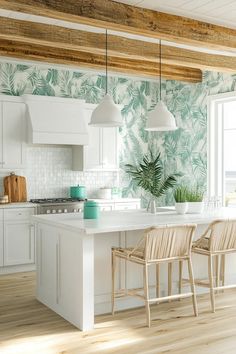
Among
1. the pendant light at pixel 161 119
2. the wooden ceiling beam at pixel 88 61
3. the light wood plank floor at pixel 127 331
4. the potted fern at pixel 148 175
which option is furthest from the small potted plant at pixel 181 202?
the wooden ceiling beam at pixel 88 61

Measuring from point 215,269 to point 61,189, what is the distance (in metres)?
2.98

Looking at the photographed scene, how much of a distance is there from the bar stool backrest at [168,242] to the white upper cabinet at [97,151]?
3.17m

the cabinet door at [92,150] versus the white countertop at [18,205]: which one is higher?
the cabinet door at [92,150]

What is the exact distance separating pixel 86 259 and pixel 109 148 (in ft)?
11.9

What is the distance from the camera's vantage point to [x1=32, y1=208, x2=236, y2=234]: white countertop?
3952 millimetres

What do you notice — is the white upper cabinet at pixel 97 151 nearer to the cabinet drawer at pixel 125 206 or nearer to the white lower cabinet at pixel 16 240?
the cabinet drawer at pixel 125 206

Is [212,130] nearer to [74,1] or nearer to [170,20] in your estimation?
[170,20]

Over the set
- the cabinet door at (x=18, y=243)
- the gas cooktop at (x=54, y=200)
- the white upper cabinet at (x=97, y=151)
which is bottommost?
the cabinet door at (x=18, y=243)

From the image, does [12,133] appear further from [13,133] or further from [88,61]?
[88,61]

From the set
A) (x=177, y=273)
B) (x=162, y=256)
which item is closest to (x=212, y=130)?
(x=177, y=273)

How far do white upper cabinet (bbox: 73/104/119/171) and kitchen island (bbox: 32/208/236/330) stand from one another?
222 centimetres

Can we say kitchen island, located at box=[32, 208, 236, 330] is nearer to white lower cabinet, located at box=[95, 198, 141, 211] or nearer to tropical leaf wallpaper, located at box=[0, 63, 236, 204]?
white lower cabinet, located at box=[95, 198, 141, 211]

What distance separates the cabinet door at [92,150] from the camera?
7.10m

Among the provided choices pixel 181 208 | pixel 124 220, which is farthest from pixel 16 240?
pixel 181 208
